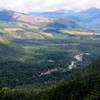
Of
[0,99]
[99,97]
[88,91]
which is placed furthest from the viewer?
[88,91]

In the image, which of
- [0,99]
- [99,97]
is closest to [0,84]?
[0,99]

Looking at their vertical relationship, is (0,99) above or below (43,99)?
above

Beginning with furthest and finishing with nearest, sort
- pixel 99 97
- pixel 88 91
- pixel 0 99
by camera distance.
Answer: pixel 88 91, pixel 99 97, pixel 0 99

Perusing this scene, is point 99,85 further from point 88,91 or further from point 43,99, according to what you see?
point 43,99

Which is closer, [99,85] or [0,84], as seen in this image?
[0,84]

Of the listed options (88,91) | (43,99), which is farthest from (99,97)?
(43,99)

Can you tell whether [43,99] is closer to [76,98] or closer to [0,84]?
[76,98]

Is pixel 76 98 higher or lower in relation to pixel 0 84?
lower

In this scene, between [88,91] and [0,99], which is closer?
[0,99]
